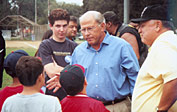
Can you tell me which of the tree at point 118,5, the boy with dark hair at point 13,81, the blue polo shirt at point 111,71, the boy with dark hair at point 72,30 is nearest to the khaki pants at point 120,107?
the blue polo shirt at point 111,71

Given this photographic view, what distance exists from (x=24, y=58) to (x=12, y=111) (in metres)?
0.56

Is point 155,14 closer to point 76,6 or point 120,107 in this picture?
point 120,107

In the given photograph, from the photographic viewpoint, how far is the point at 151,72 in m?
2.50

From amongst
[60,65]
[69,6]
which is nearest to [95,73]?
[60,65]

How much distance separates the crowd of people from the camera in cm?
241

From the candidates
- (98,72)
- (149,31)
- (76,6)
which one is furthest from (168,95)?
(76,6)

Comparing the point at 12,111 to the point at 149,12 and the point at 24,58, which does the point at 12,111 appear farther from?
the point at 149,12

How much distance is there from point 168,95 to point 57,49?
6.77 ft

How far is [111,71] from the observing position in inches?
130

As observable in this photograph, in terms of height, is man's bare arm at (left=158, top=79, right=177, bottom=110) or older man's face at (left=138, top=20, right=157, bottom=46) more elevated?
older man's face at (left=138, top=20, right=157, bottom=46)

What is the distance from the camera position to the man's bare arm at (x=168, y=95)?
2.36m

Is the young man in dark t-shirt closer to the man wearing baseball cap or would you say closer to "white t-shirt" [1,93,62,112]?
"white t-shirt" [1,93,62,112]

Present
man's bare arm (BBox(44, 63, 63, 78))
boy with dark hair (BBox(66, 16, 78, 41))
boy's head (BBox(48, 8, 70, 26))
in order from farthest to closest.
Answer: boy with dark hair (BBox(66, 16, 78, 41)), boy's head (BBox(48, 8, 70, 26)), man's bare arm (BBox(44, 63, 63, 78))

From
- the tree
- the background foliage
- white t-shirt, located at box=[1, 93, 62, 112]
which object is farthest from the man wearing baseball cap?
the tree
